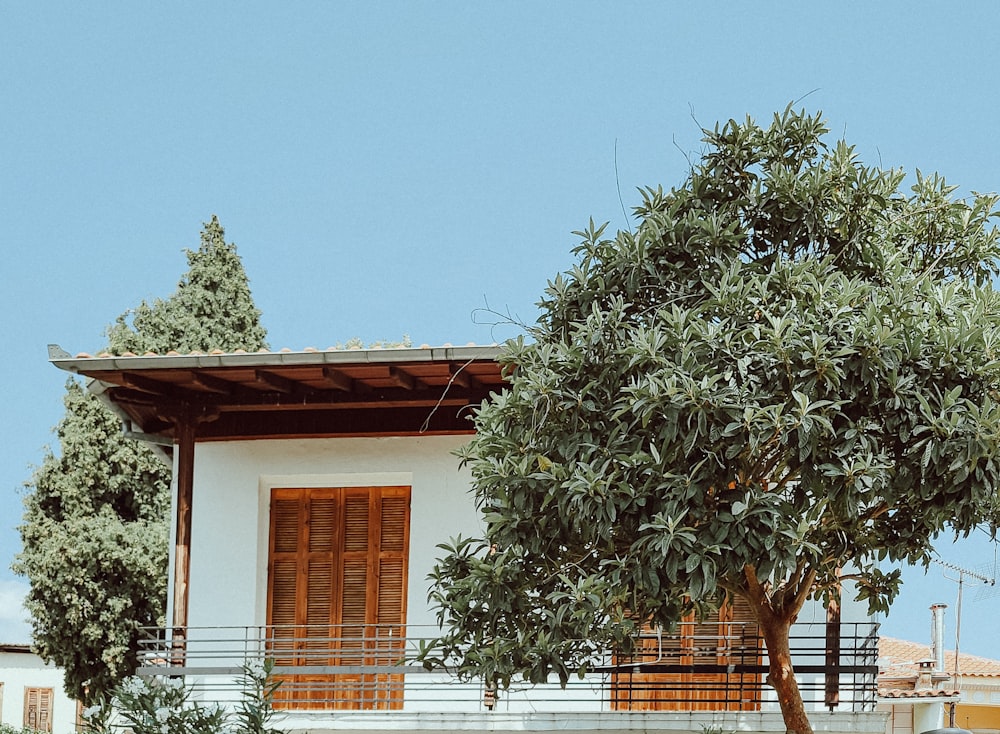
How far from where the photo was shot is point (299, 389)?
1286 cm

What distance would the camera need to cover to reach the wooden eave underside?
1212 cm

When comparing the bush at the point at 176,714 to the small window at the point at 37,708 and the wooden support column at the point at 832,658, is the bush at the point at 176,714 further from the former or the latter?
the small window at the point at 37,708

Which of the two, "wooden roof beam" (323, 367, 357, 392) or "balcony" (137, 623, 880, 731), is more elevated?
"wooden roof beam" (323, 367, 357, 392)

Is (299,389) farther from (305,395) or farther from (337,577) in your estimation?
(337,577)

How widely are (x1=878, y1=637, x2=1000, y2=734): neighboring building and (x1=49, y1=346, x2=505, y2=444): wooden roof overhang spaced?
41.2ft

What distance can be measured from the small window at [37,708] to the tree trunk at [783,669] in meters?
27.3

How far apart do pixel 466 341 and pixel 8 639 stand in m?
25.1

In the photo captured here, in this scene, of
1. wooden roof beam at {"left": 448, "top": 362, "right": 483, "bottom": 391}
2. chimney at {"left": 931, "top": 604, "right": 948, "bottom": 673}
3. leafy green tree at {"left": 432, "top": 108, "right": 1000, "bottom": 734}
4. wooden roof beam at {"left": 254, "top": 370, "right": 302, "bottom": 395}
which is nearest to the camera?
leafy green tree at {"left": 432, "top": 108, "right": 1000, "bottom": 734}

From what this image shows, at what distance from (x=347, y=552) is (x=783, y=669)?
16.9 ft

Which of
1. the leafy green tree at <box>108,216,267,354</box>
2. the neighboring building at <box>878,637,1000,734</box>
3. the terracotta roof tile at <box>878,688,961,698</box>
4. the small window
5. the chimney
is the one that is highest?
the leafy green tree at <box>108,216,267,354</box>

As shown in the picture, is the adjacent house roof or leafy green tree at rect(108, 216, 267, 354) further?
the adjacent house roof

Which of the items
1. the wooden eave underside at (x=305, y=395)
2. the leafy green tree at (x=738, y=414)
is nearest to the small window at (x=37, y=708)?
the wooden eave underside at (x=305, y=395)

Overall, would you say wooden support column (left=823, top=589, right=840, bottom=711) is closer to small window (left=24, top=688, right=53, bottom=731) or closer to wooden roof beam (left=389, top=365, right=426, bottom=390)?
wooden roof beam (left=389, top=365, right=426, bottom=390)

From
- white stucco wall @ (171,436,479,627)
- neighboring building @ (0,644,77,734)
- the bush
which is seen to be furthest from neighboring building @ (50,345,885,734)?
neighboring building @ (0,644,77,734)
